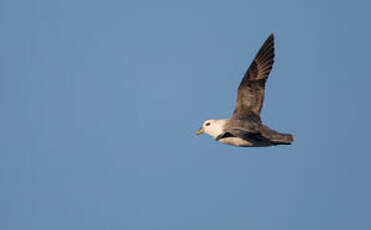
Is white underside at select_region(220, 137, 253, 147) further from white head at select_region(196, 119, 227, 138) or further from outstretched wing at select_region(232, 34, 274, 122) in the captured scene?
outstretched wing at select_region(232, 34, 274, 122)

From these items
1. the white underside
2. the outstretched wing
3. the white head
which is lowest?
the white underside

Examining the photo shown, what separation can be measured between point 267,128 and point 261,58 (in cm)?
275

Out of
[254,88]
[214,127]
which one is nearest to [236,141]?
[214,127]

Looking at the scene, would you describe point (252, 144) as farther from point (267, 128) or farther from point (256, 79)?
point (256, 79)

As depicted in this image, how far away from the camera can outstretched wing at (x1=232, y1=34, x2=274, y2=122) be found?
55.4ft

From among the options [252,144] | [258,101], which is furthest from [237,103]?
[252,144]

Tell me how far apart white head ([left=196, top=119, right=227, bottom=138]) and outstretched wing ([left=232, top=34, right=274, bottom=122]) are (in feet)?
1.74

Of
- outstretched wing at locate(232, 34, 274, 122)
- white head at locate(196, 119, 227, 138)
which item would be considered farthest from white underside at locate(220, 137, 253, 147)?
outstretched wing at locate(232, 34, 274, 122)

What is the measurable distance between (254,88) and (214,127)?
1.96 m

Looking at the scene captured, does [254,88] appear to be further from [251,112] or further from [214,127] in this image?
[214,127]

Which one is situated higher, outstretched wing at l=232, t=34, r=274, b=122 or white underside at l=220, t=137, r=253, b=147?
outstretched wing at l=232, t=34, r=274, b=122

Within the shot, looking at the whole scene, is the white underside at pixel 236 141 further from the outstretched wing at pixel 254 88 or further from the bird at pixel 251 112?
the outstretched wing at pixel 254 88

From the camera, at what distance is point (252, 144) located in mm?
15938

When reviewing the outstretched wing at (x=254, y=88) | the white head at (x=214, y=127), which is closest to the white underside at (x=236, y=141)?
the white head at (x=214, y=127)
